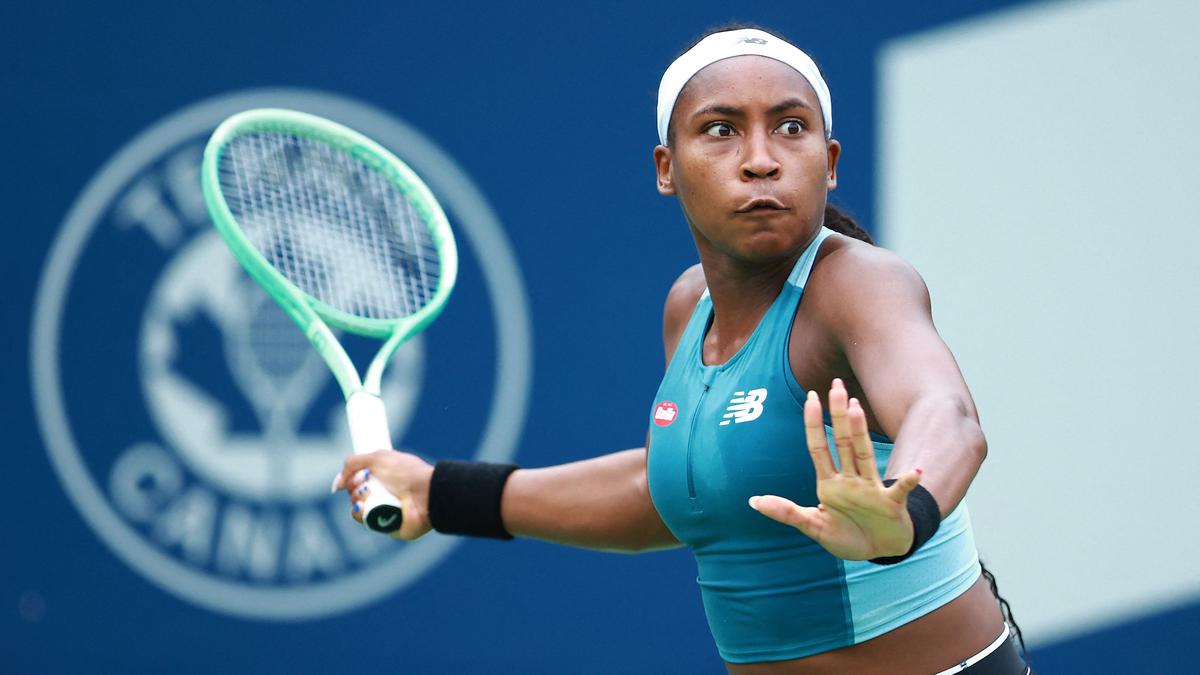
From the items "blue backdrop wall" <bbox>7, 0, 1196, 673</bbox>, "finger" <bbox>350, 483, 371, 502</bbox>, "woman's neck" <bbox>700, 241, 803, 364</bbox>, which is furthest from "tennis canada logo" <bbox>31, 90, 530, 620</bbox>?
"woman's neck" <bbox>700, 241, 803, 364</bbox>

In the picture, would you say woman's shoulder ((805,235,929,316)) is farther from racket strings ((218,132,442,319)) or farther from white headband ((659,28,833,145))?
racket strings ((218,132,442,319))

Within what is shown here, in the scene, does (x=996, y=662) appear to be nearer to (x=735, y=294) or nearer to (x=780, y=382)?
(x=780, y=382)

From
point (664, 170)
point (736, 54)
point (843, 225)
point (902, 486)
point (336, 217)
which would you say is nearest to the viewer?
point (902, 486)

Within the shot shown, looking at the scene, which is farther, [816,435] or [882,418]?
[882,418]

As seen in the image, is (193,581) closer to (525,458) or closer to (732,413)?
(525,458)

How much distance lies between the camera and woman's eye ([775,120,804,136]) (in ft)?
7.79

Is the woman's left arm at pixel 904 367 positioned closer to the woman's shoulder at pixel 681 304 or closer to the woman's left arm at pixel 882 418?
the woman's left arm at pixel 882 418

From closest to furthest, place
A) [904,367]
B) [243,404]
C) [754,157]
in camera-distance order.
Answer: [904,367]
[754,157]
[243,404]

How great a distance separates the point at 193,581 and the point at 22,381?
0.82m

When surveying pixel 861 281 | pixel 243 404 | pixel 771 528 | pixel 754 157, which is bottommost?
pixel 771 528

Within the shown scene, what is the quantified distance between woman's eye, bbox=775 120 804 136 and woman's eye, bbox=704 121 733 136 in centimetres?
8

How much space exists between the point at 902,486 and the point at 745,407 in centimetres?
66

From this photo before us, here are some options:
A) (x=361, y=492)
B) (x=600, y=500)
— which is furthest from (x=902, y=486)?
(x=361, y=492)

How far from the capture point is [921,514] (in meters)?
1.73
